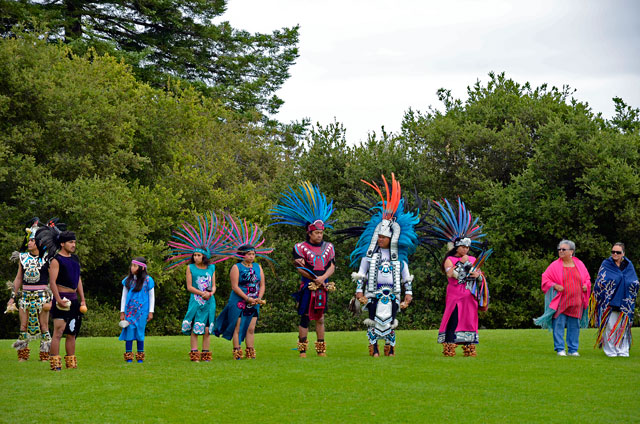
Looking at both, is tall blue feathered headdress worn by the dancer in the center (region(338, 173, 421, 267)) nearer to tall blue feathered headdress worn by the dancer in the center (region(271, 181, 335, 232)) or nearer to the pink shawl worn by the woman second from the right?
tall blue feathered headdress worn by the dancer in the center (region(271, 181, 335, 232))

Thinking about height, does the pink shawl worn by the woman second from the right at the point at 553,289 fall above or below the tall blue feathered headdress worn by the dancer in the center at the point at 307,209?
below

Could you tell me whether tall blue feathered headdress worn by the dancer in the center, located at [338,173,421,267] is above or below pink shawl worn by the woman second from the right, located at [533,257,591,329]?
above

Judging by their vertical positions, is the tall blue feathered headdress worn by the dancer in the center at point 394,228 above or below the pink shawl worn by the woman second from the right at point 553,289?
above

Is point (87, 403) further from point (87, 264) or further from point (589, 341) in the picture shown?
point (87, 264)

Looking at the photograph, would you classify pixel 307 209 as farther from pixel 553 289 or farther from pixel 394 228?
pixel 553 289

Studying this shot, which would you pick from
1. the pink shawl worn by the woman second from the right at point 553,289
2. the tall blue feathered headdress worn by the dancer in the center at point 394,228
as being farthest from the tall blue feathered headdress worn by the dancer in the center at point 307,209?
the pink shawl worn by the woman second from the right at point 553,289

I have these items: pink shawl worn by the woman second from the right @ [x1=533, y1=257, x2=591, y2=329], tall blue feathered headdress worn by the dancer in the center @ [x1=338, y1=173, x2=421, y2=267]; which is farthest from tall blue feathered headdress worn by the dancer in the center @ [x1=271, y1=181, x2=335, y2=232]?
pink shawl worn by the woman second from the right @ [x1=533, y1=257, x2=591, y2=329]

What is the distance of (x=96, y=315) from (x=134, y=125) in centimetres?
590

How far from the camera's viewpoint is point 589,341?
590 inches

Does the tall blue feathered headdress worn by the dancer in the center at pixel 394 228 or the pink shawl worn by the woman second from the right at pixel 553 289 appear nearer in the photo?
the tall blue feathered headdress worn by the dancer in the center at pixel 394 228

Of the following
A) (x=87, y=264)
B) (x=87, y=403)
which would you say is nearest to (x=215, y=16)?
(x=87, y=264)

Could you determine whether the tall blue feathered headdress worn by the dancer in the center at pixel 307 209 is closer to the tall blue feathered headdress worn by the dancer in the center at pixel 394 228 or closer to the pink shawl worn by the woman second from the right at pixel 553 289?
the tall blue feathered headdress worn by the dancer in the center at pixel 394 228

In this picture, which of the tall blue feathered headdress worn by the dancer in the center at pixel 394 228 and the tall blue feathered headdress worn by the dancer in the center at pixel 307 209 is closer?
the tall blue feathered headdress worn by the dancer in the center at pixel 394 228

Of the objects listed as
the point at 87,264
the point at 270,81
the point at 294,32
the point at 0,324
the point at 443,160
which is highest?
the point at 294,32
